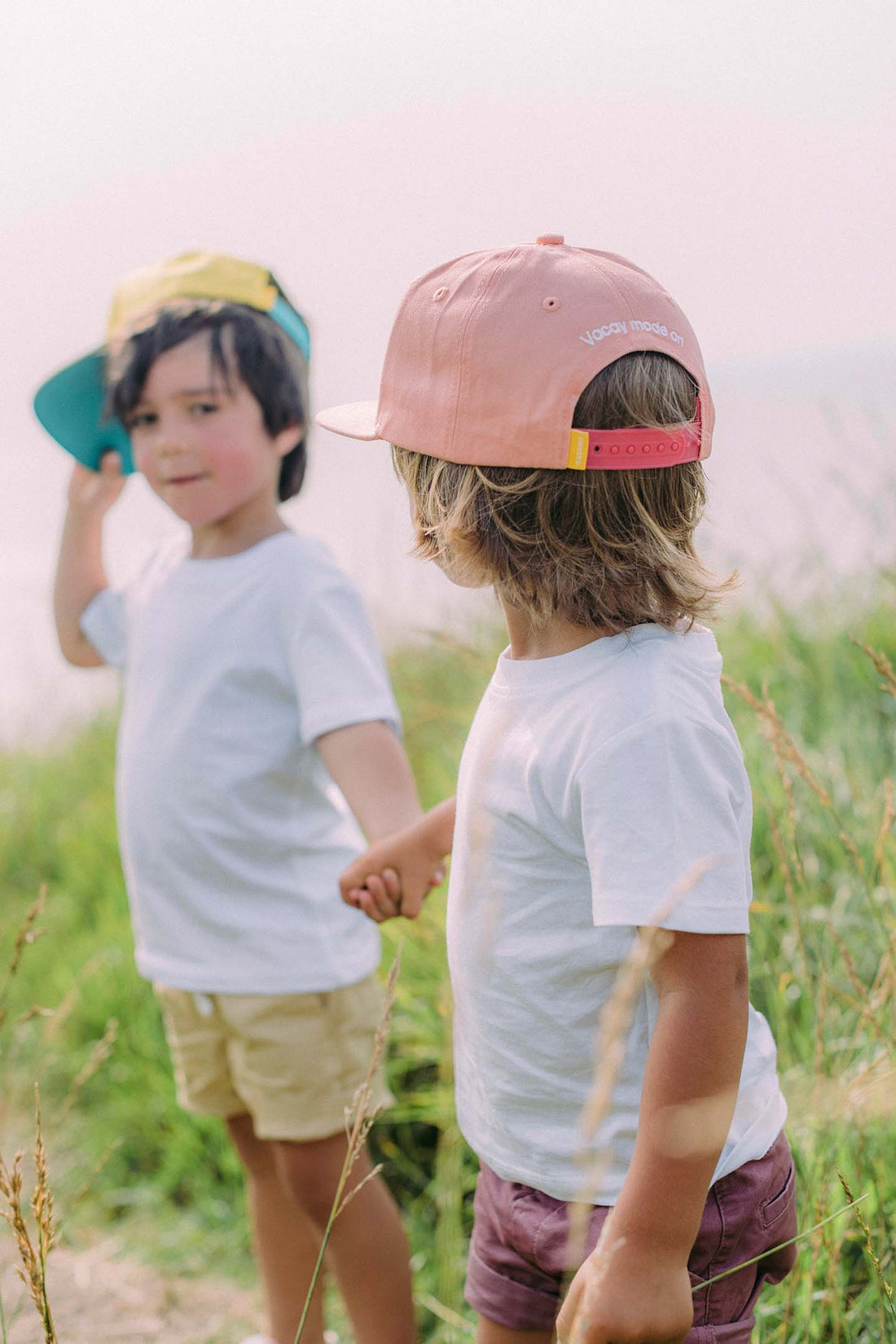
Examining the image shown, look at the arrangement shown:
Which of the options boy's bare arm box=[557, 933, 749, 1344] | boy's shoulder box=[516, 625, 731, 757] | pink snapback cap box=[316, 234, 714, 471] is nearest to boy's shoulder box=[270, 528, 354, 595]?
pink snapback cap box=[316, 234, 714, 471]

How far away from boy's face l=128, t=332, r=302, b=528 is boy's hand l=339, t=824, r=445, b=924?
2.57 feet

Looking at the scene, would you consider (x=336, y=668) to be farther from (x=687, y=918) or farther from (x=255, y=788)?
(x=687, y=918)

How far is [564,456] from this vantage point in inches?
52.7

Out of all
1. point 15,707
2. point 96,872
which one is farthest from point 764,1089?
point 15,707

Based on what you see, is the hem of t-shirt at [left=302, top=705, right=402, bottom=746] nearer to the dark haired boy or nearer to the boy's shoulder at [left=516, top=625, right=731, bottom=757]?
the dark haired boy

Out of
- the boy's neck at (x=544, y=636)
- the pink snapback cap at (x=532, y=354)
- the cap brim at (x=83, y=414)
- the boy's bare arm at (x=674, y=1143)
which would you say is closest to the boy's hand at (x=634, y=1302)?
the boy's bare arm at (x=674, y=1143)

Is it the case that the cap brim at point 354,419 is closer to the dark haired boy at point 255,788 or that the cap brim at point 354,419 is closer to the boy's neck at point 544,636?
the boy's neck at point 544,636

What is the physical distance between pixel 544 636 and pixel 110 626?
1.33 metres

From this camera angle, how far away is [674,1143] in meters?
1.21

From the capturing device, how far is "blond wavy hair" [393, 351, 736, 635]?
137 cm

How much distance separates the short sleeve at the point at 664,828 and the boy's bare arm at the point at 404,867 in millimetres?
497

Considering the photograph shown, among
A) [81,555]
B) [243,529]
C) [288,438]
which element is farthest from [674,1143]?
[81,555]

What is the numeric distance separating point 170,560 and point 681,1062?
1.53 meters

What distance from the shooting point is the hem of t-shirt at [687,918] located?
122 centimetres
